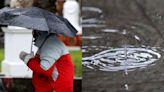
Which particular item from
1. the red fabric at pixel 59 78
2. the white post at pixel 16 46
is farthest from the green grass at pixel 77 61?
the red fabric at pixel 59 78

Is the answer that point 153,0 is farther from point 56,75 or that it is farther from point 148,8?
point 56,75

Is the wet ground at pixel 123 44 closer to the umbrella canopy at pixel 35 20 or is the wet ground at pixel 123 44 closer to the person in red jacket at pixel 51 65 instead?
the umbrella canopy at pixel 35 20

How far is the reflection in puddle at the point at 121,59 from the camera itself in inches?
276

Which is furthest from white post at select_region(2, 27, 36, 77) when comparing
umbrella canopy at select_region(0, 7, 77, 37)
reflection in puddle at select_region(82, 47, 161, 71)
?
Answer: umbrella canopy at select_region(0, 7, 77, 37)

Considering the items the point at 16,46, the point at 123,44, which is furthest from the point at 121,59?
the point at 16,46

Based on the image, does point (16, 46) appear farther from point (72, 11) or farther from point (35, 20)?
point (72, 11)

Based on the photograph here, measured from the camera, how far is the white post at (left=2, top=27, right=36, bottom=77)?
997 centimetres

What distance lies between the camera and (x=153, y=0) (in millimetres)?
6891

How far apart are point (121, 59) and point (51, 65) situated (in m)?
1.57

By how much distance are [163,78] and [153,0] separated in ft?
3.39

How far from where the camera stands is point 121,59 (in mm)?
7059

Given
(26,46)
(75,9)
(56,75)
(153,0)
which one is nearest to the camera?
(56,75)

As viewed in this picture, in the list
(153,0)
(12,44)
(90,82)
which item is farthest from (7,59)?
(153,0)

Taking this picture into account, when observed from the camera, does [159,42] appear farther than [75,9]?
No
